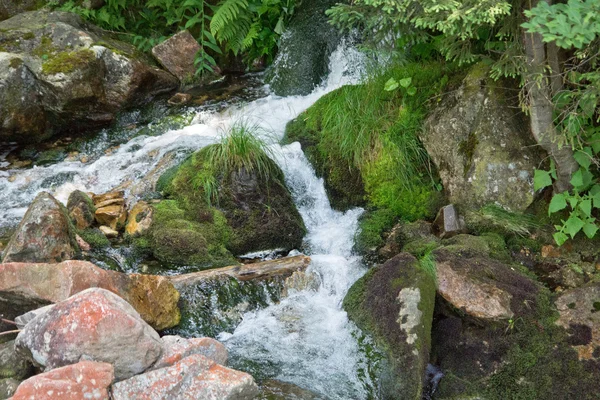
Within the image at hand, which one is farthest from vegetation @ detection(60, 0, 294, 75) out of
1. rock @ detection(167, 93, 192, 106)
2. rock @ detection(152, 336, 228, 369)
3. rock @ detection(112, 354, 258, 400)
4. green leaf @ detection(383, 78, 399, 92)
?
rock @ detection(112, 354, 258, 400)

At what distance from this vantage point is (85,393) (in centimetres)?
337

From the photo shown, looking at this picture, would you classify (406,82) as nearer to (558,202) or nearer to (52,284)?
(558,202)

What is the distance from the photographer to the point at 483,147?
574cm

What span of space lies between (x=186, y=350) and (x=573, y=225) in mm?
3272

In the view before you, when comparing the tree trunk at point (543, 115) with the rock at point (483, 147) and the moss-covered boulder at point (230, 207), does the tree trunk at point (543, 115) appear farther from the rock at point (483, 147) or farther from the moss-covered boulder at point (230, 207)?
the moss-covered boulder at point (230, 207)

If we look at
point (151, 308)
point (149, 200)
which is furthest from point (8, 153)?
point (151, 308)

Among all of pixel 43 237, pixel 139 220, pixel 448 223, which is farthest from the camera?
pixel 139 220

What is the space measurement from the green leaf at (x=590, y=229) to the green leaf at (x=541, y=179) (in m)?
0.45

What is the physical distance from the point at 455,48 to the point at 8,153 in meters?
6.30

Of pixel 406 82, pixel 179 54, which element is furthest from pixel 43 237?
pixel 179 54

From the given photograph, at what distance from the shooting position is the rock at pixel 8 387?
3779mm

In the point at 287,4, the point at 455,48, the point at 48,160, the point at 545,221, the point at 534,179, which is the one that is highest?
the point at 287,4

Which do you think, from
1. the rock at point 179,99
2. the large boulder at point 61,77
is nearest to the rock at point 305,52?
the rock at point 179,99

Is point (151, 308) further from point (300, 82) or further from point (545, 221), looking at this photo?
point (300, 82)
